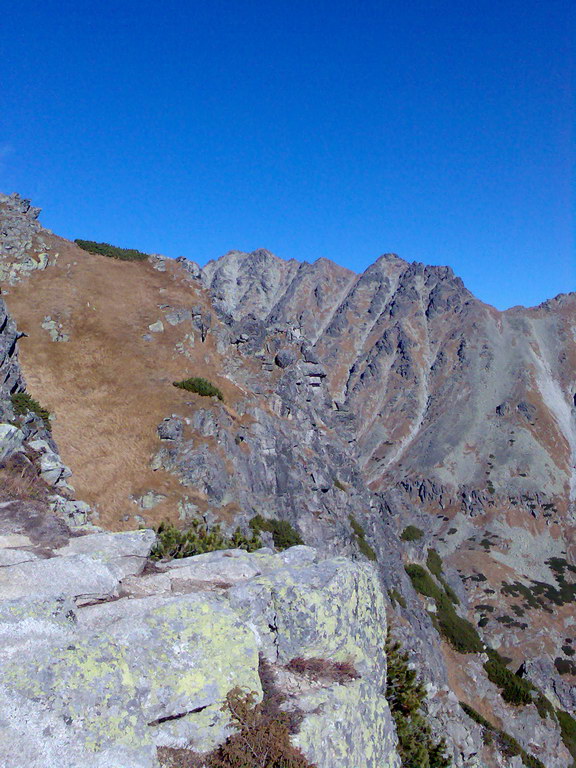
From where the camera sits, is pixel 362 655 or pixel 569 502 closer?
pixel 362 655

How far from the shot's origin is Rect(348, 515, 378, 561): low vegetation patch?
61531 millimetres

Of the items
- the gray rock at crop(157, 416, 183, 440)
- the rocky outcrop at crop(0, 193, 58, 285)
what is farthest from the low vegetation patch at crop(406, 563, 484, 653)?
the rocky outcrop at crop(0, 193, 58, 285)

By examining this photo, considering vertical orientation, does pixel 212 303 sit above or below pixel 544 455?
below

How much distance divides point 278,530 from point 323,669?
3840 cm

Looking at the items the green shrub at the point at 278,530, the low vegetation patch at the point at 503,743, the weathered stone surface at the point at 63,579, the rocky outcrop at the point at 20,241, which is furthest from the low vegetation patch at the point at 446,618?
the rocky outcrop at the point at 20,241

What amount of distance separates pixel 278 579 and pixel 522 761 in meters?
51.3

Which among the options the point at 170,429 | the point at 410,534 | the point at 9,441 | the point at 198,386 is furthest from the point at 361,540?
the point at 9,441

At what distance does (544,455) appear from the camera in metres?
178

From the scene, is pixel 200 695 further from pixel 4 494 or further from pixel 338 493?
pixel 338 493

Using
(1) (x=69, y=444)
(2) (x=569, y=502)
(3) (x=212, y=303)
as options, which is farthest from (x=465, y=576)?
(1) (x=69, y=444)

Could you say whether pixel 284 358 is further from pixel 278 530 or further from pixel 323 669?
pixel 323 669

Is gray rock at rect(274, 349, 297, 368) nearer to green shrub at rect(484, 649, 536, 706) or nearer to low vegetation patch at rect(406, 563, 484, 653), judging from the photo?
low vegetation patch at rect(406, 563, 484, 653)

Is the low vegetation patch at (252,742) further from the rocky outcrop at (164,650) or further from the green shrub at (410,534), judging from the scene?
the green shrub at (410,534)

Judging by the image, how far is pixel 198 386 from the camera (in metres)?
50.6
